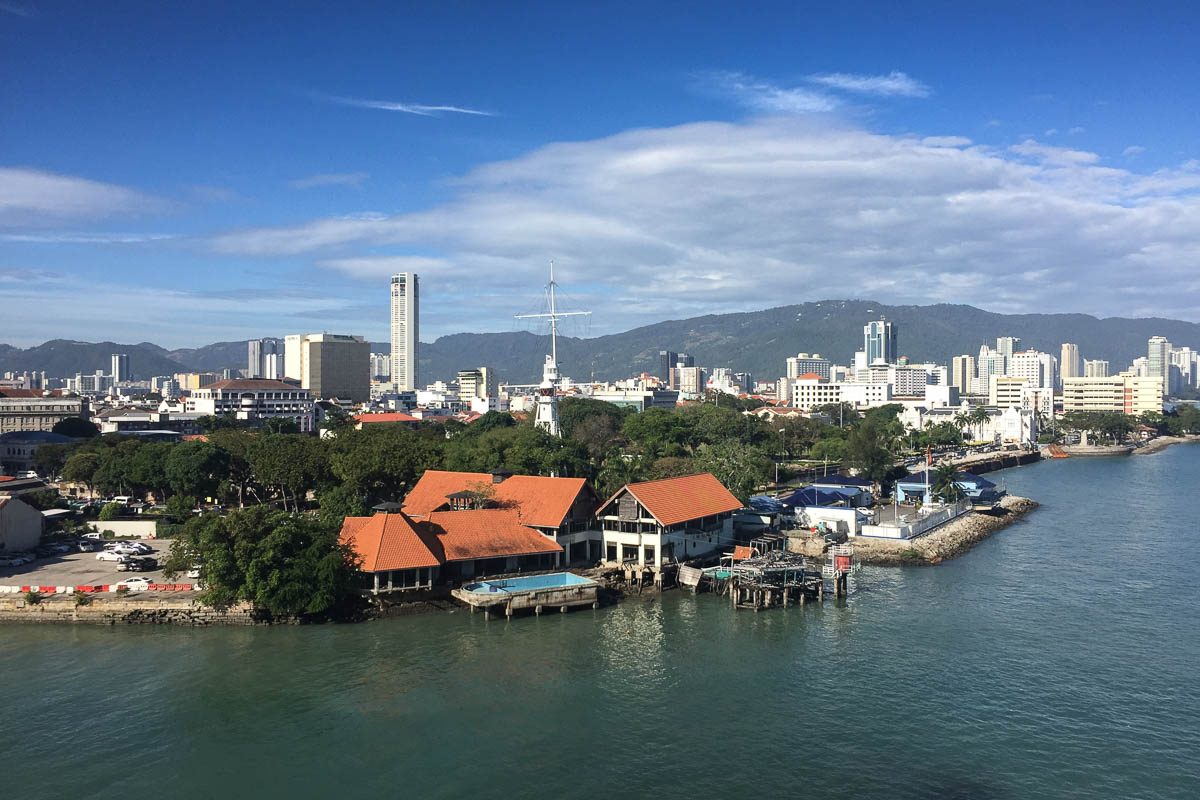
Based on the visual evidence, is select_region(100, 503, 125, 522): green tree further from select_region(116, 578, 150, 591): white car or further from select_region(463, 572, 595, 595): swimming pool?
select_region(463, 572, 595, 595): swimming pool

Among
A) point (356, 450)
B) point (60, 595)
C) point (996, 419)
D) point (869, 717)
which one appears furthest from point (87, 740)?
point (996, 419)

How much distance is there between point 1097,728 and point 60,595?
1069 inches

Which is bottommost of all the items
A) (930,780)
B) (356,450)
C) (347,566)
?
(930,780)

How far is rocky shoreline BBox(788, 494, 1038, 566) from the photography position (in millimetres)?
33688

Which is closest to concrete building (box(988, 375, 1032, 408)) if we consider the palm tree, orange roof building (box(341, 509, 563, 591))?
the palm tree

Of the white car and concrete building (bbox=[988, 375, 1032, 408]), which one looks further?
concrete building (bbox=[988, 375, 1032, 408])

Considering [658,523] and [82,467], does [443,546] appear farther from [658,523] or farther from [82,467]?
[82,467]

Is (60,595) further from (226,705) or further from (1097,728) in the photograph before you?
(1097,728)

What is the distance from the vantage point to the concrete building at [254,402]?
97.9 m

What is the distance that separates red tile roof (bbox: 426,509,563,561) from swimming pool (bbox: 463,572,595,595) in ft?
2.97

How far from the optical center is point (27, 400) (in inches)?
3071

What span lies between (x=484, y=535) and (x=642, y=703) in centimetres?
1023

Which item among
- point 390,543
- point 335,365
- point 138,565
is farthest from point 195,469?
point 335,365

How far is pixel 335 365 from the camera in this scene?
172 m
